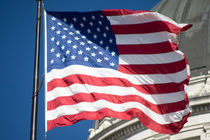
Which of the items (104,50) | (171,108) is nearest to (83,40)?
(104,50)

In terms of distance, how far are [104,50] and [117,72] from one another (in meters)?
0.80

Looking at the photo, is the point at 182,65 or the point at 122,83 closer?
the point at 122,83

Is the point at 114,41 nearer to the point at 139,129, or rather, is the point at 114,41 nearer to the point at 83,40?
the point at 83,40

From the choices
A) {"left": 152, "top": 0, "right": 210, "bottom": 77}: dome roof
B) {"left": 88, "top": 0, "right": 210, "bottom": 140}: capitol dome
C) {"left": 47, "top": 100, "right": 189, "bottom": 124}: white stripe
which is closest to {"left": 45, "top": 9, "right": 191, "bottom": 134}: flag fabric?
{"left": 47, "top": 100, "right": 189, "bottom": 124}: white stripe

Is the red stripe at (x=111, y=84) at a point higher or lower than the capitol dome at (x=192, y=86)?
higher

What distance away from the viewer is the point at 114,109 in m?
16.8

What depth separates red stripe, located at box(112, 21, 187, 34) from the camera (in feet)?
60.2

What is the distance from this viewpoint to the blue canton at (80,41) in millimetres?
16766

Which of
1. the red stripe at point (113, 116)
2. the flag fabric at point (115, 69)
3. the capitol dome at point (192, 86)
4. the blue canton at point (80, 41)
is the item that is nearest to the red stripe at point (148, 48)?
the flag fabric at point (115, 69)

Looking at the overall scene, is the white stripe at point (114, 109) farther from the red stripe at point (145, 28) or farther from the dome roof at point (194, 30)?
the dome roof at point (194, 30)

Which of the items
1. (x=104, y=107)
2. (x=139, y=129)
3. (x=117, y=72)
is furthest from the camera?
(x=139, y=129)

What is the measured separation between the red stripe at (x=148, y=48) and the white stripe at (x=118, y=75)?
81 cm

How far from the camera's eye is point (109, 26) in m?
18.3

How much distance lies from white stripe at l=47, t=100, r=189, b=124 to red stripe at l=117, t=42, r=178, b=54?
1.87 meters
